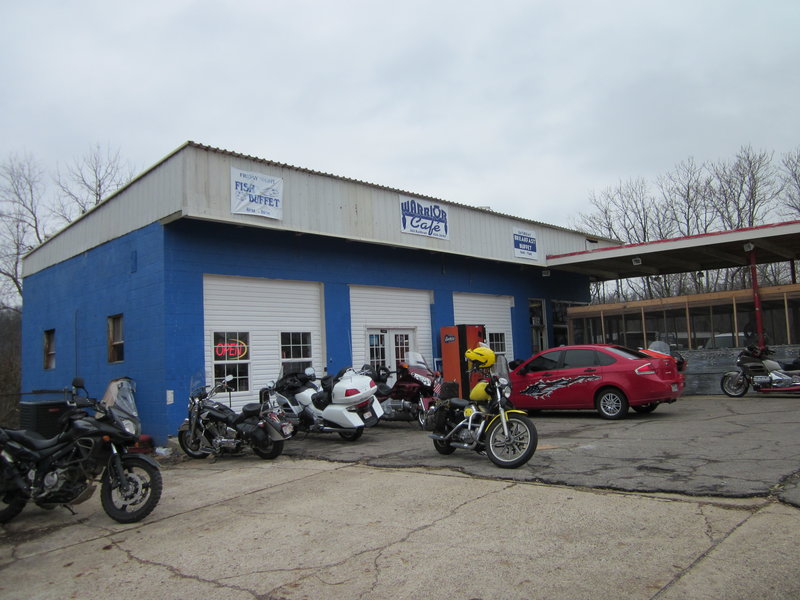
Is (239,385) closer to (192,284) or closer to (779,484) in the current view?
(192,284)

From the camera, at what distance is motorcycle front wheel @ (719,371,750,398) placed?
14.6m

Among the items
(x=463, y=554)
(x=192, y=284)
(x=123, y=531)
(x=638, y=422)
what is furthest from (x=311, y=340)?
(x=463, y=554)

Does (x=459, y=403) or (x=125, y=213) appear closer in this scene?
(x=459, y=403)

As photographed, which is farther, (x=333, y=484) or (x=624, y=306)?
(x=624, y=306)

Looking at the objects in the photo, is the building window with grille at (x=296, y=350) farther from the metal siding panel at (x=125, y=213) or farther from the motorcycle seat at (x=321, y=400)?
the metal siding panel at (x=125, y=213)

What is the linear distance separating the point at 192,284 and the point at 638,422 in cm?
860

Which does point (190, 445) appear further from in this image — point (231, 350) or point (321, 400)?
point (231, 350)

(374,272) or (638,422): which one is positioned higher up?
(374,272)

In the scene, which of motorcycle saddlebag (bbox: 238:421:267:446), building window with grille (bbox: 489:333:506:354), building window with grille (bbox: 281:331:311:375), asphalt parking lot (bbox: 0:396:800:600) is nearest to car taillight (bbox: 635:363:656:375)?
asphalt parking lot (bbox: 0:396:800:600)

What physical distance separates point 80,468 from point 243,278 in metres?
6.75

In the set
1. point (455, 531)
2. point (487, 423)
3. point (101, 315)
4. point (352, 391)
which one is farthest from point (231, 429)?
point (101, 315)

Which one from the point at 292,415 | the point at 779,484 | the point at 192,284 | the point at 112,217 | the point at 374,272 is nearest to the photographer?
the point at 779,484

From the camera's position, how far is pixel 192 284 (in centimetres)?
1141

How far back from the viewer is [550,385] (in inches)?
488
